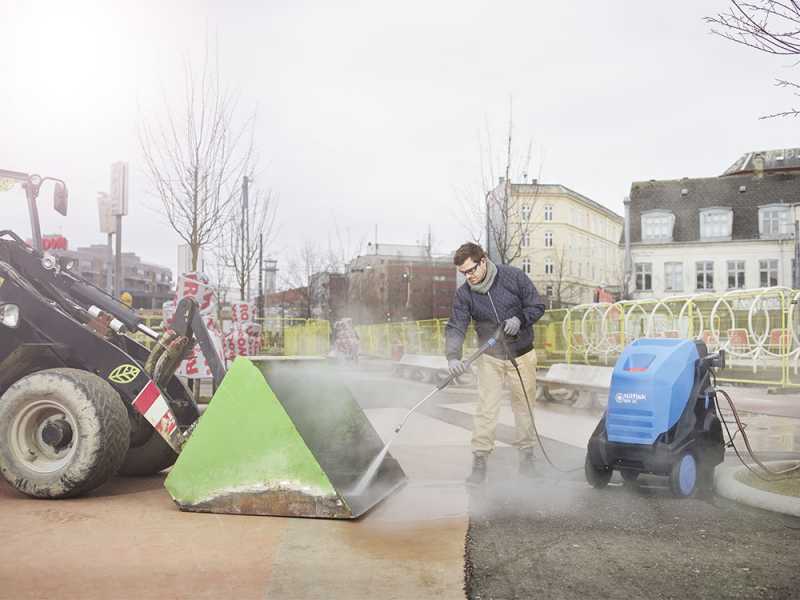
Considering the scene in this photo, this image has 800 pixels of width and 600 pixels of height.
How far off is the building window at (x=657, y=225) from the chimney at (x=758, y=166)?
6614 mm

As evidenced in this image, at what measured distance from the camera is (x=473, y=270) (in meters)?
5.99

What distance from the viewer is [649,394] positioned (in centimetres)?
498

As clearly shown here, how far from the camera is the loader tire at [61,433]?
15.8 ft

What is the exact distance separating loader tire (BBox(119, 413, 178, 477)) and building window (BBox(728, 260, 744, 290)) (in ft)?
163

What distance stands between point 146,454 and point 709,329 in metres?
13.0

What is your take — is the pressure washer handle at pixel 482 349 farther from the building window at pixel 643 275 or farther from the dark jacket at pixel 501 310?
the building window at pixel 643 275

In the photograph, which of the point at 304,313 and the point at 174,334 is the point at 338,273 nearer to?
the point at 304,313

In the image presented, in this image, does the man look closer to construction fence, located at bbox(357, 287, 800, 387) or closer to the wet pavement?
the wet pavement

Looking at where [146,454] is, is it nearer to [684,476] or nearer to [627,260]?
[684,476]

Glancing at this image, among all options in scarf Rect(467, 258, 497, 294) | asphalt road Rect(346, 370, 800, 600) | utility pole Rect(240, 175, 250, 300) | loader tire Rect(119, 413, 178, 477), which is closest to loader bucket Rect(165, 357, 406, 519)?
asphalt road Rect(346, 370, 800, 600)

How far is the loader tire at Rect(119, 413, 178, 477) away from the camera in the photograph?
5715 millimetres

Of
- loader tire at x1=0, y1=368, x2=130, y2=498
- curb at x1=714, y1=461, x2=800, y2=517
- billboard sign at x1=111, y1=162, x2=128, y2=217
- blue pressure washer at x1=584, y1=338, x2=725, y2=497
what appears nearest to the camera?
curb at x1=714, y1=461, x2=800, y2=517

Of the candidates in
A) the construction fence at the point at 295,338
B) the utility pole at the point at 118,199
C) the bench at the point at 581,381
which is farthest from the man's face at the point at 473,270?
the construction fence at the point at 295,338

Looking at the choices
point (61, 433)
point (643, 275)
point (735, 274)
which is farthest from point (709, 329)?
point (735, 274)
